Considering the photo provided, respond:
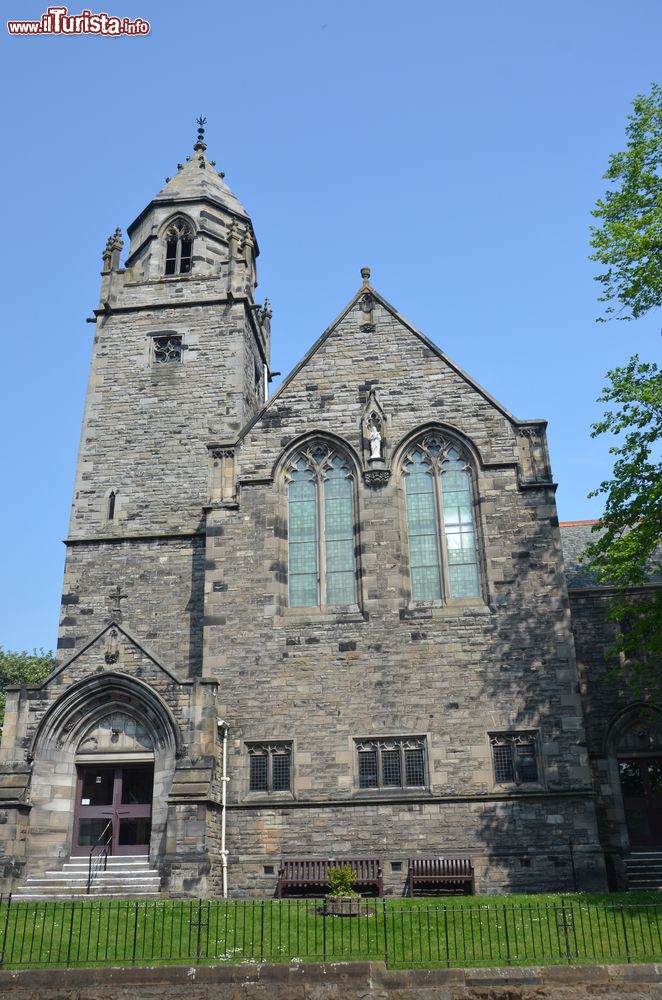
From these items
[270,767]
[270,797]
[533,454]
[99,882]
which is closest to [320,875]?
[270,797]

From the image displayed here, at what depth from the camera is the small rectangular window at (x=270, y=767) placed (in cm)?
2088

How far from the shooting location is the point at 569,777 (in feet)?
65.7

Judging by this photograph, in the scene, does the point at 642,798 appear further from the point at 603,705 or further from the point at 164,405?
the point at 164,405

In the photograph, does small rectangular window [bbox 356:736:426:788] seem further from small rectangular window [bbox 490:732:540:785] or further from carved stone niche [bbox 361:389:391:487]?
carved stone niche [bbox 361:389:391:487]

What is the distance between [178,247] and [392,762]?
18.7 metres

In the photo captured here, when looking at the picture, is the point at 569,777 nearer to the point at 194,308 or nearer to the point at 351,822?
the point at 351,822

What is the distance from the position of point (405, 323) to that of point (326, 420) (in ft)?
11.4

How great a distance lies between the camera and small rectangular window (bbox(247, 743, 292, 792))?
822 inches

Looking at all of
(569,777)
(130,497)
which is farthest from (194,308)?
(569,777)

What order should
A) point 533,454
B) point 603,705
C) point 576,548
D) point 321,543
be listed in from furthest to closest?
point 576,548 → point 603,705 → point 321,543 → point 533,454

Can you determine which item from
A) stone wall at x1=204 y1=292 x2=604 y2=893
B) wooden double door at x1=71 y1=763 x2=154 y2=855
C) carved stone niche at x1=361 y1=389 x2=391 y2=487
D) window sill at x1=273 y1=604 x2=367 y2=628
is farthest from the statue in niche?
wooden double door at x1=71 y1=763 x2=154 y2=855

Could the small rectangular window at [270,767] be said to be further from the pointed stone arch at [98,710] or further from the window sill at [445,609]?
the window sill at [445,609]

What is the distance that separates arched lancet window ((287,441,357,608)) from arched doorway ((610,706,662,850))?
27.1ft

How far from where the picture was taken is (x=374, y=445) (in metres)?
23.5
